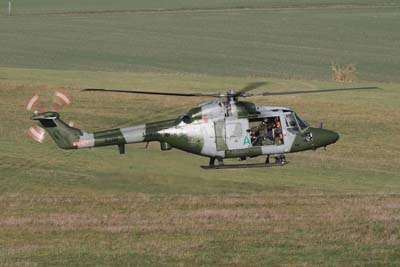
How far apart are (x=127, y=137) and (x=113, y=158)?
23.7 feet

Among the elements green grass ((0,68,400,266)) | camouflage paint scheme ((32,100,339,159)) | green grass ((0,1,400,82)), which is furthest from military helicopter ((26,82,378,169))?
green grass ((0,1,400,82))

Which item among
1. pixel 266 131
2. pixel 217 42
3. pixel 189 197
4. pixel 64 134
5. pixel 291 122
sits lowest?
pixel 189 197

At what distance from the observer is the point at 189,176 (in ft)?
102

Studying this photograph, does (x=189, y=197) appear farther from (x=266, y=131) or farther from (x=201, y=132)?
(x=266, y=131)

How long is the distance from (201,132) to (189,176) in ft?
16.5

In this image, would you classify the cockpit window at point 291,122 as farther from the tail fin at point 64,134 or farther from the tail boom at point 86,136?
Answer: the tail fin at point 64,134

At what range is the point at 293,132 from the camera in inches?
1054

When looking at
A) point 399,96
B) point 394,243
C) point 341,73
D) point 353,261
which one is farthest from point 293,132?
point 341,73

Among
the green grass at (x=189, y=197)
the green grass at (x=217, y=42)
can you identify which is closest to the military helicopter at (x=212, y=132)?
the green grass at (x=189, y=197)

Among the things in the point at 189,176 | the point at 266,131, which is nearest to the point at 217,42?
the point at 189,176

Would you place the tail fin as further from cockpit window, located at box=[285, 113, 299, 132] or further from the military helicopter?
cockpit window, located at box=[285, 113, 299, 132]

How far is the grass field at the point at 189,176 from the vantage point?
20891mm

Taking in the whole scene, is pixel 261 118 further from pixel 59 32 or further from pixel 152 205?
pixel 59 32

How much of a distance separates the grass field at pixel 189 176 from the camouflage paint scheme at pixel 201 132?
172 cm
